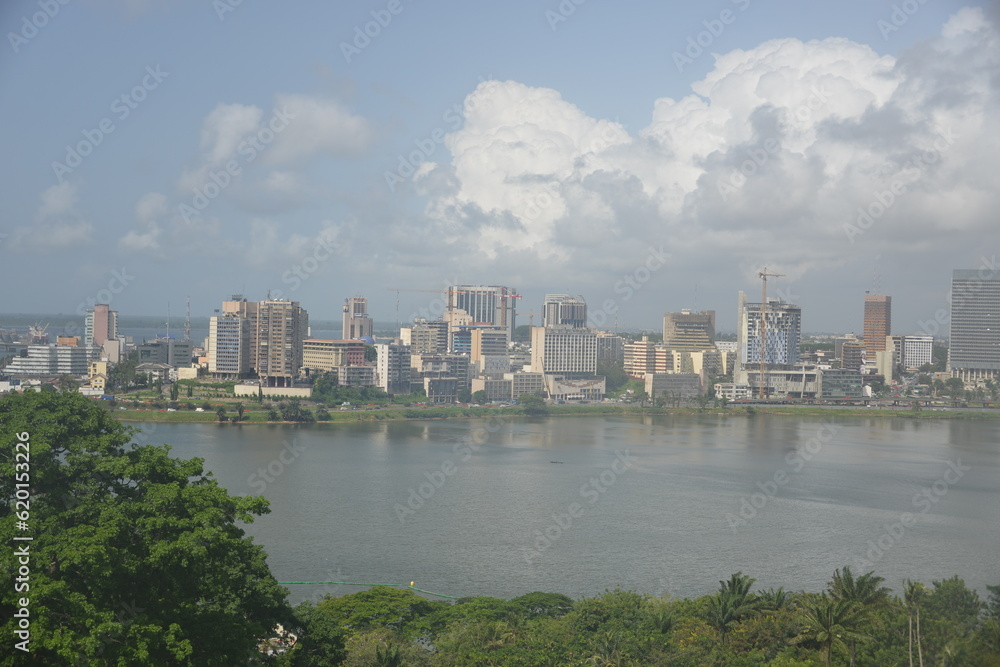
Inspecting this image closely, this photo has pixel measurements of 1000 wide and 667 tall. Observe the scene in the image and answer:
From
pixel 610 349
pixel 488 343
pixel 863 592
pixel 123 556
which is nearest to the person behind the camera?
pixel 123 556

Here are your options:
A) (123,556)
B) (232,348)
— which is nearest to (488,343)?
(232,348)

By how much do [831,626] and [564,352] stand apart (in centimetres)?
2276

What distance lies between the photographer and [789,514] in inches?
317

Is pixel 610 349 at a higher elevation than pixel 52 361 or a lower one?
higher

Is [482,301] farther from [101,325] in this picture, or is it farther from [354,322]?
[101,325]

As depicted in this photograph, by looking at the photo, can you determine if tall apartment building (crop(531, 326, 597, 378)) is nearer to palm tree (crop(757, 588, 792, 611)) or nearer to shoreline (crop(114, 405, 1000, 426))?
shoreline (crop(114, 405, 1000, 426))

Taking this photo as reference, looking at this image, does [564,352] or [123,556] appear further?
[564,352]

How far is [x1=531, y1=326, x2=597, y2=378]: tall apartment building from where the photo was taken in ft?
85.4

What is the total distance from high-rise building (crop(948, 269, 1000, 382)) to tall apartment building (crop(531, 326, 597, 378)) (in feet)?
A: 30.7

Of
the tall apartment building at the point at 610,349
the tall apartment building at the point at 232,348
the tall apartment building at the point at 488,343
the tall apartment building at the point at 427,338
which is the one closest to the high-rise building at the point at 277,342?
the tall apartment building at the point at 232,348

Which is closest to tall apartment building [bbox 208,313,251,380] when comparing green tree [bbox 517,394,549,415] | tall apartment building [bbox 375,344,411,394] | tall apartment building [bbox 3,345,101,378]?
tall apartment building [bbox 375,344,411,394]

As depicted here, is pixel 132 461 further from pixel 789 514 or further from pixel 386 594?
pixel 789 514

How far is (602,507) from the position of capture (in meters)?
8.28

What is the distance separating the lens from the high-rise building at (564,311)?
34438 millimetres
